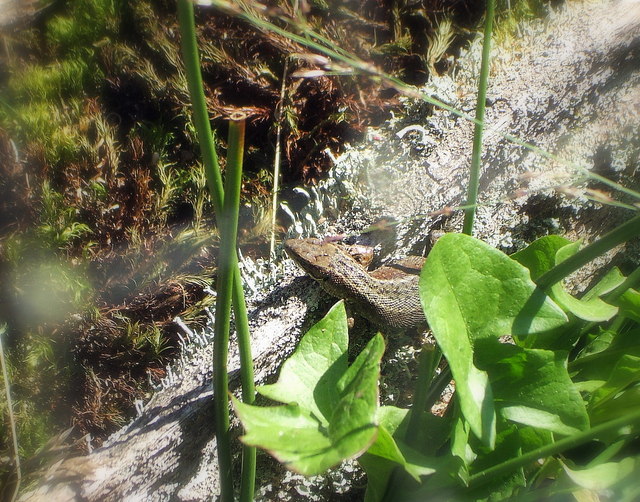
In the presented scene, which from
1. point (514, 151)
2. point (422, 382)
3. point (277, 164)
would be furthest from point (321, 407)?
point (514, 151)

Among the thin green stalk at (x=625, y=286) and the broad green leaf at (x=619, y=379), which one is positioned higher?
the thin green stalk at (x=625, y=286)

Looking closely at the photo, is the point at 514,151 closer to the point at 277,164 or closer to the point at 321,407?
Answer: the point at 277,164

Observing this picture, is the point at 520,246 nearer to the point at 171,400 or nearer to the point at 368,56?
the point at 368,56

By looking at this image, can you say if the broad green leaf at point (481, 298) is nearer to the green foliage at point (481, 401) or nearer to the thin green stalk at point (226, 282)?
the green foliage at point (481, 401)

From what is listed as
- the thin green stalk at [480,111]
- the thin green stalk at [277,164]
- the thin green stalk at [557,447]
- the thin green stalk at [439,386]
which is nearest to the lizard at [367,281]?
the thin green stalk at [277,164]

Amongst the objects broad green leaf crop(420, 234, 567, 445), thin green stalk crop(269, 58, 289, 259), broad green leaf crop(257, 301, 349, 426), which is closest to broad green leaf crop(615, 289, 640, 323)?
broad green leaf crop(420, 234, 567, 445)

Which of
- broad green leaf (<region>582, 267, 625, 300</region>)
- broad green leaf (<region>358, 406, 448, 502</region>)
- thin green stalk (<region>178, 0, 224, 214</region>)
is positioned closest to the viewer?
thin green stalk (<region>178, 0, 224, 214</region>)

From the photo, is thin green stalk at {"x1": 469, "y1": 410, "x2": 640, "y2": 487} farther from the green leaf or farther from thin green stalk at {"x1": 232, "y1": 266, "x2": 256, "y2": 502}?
thin green stalk at {"x1": 232, "y1": 266, "x2": 256, "y2": 502}
